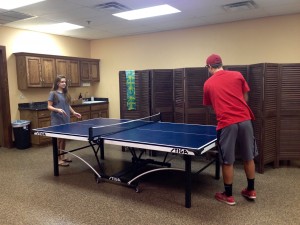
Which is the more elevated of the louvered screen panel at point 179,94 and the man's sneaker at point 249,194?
the louvered screen panel at point 179,94

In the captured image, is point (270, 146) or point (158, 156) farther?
point (158, 156)

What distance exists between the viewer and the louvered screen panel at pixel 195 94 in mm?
4598

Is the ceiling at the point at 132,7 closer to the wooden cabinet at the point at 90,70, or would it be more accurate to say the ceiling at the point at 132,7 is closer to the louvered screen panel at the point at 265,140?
the wooden cabinet at the point at 90,70

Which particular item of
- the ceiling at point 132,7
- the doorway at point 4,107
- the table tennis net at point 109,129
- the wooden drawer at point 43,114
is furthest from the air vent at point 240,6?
the doorway at point 4,107

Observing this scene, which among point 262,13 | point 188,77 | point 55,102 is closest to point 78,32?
point 55,102

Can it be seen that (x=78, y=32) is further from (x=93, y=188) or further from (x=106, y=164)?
(x=93, y=188)

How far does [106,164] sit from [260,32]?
403cm

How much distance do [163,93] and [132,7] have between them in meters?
1.64

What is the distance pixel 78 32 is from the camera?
21.3ft

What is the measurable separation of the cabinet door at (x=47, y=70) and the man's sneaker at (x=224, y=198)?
15.5ft

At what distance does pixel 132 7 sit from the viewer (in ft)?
14.8

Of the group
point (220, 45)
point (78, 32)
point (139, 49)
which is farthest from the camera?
point (139, 49)

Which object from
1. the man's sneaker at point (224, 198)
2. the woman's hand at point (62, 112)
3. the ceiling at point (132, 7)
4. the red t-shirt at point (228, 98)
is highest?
the ceiling at point (132, 7)

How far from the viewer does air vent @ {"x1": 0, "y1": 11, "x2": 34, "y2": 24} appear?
182 inches
